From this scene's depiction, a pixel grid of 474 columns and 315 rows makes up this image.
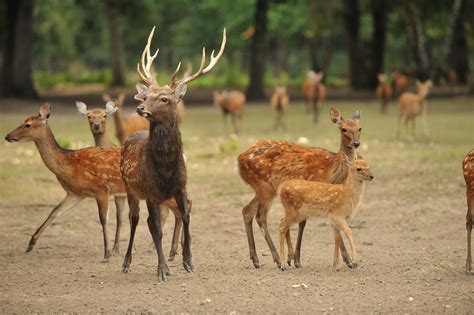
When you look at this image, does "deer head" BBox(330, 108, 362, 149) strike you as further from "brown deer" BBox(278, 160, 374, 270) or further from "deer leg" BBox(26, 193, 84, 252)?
"deer leg" BBox(26, 193, 84, 252)

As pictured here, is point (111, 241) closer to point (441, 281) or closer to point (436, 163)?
point (441, 281)

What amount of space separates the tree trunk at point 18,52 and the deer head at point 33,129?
2070 cm

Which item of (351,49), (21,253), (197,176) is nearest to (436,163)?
(197,176)

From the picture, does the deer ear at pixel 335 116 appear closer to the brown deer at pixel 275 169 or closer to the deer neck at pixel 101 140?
the brown deer at pixel 275 169

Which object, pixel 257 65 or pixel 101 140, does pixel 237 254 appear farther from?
pixel 257 65

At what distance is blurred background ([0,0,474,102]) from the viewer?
1341 inches

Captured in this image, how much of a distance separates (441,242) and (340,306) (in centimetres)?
313

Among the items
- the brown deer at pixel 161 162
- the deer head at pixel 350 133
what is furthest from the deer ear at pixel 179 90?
the deer head at pixel 350 133

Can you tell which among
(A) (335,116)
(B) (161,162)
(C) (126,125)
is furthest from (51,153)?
(C) (126,125)

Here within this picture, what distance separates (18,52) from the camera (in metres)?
30.4

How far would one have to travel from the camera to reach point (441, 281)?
26.2ft

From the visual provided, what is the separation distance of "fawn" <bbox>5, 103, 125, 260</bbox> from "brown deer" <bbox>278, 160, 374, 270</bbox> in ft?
6.80

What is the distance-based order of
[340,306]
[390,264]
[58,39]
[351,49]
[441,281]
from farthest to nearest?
[58,39] < [351,49] < [390,264] < [441,281] < [340,306]

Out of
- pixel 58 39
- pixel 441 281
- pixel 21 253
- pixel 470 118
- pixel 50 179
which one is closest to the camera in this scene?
pixel 441 281
